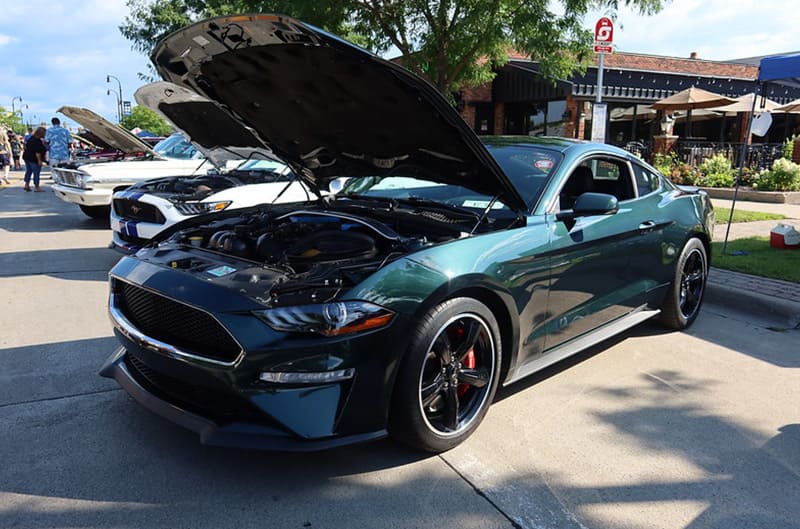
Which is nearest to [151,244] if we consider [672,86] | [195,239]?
[195,239]

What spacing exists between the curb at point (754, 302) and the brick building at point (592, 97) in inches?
543

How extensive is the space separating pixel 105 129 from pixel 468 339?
9060 millimetres

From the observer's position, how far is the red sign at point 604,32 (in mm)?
9727

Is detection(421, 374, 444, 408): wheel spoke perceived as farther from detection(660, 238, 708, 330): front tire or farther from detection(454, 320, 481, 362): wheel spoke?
detection(660, 238, 708, 330): front tire

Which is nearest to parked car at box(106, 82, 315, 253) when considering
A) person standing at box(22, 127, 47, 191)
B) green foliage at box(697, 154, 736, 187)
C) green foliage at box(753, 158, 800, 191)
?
person standing at box(22, 127, 47, 191)

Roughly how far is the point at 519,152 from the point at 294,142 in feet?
5.28

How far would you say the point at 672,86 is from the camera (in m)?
22.1

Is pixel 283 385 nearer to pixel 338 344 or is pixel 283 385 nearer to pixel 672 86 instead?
pixel 338 344

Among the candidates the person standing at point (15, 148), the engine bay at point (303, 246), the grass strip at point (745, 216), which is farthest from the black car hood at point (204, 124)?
the person standing at point (15, 148)

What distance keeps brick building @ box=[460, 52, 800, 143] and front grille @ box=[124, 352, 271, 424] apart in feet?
58.3

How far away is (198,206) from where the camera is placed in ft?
22.0

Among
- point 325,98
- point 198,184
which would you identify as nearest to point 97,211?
point 198,184

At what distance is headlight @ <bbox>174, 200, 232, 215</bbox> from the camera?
6.62 meters

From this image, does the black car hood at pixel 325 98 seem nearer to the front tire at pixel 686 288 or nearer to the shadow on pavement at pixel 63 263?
the front tire at pixel 686 288
